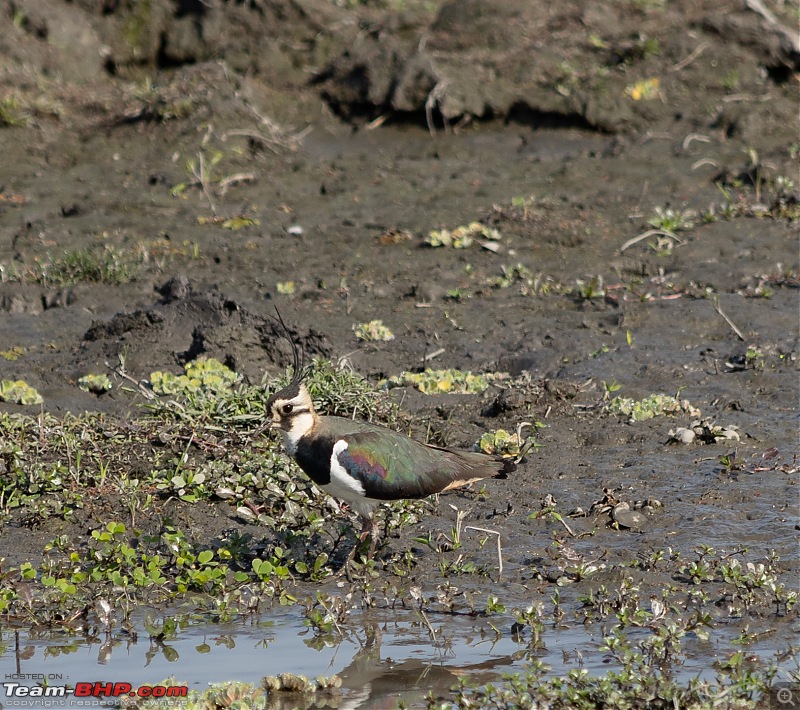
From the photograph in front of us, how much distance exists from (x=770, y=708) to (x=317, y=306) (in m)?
5.84

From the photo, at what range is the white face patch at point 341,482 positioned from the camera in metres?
5.94

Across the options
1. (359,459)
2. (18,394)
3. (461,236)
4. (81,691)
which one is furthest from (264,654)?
(461,236)

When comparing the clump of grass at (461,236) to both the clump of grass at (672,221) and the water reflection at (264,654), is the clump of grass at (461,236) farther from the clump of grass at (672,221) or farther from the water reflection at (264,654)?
the water reflection at (264,654)

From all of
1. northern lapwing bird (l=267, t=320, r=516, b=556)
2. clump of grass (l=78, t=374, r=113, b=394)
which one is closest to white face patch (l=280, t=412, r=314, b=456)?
northern lapwing bird (l=267, t=320, r=516, b=556)

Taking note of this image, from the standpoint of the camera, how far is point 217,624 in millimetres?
5879

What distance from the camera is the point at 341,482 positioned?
19.6ft

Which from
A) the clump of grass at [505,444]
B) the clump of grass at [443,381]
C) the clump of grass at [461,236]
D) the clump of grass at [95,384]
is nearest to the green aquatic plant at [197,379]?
the clump of grass at [95,384]

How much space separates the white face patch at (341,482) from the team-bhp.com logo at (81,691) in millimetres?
1277

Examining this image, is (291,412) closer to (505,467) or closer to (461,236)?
(505,467)

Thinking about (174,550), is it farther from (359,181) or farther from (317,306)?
(359,181)
